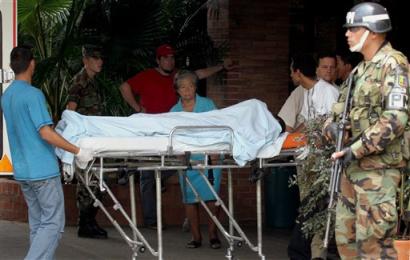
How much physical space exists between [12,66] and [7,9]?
54cm

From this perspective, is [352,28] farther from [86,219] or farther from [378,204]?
[86,219]

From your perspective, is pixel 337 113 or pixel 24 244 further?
pixel 24 244

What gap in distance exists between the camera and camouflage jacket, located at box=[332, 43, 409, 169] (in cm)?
623

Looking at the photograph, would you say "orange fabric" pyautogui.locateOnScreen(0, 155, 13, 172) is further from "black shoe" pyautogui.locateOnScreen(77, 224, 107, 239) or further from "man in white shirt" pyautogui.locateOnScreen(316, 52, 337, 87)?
"man in white shirt" pyautogui.locateOnScreen(316, 52, 337, 87)

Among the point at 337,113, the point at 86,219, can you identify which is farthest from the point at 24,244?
the point at 337,113

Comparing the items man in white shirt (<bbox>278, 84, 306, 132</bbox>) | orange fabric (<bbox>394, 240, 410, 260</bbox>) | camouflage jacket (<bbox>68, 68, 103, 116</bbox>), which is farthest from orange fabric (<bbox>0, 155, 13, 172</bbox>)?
orange fabric (<bbox>394, 240, 410, 260</bbox>)

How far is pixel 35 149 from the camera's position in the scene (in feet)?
25.2

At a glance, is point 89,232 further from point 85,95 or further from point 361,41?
point 361,41

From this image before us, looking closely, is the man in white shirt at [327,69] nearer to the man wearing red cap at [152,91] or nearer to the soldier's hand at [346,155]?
the man wearing red cap at [152,91]

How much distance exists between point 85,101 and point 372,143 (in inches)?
Result: 181

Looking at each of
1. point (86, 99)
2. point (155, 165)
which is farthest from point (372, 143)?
point (86, 99)

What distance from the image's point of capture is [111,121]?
820 cm

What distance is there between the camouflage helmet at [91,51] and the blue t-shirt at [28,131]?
2493mm

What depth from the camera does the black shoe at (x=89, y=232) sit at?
1053cm
